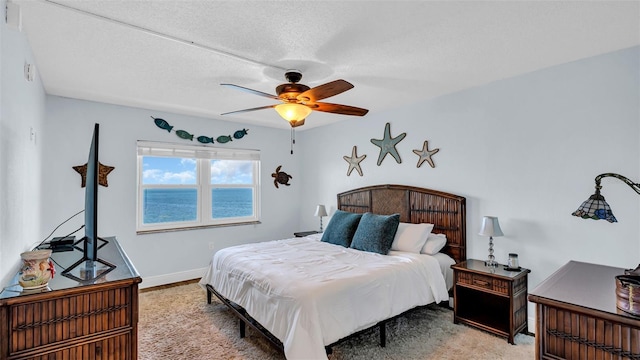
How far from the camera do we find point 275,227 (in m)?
5.55

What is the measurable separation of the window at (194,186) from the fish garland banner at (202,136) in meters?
0.13

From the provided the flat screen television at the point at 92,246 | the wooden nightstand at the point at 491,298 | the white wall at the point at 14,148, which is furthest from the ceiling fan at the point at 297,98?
the wooden nightstand at the point at 491,298

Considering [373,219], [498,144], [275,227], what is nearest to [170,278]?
[275,227]

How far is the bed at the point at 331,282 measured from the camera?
2193 mm

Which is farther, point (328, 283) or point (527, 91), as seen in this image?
point (527, 91)

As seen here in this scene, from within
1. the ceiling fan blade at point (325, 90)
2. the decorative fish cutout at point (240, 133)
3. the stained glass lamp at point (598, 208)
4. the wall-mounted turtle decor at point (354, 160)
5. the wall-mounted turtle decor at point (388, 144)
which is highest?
the decorative fish cutout at point (240, 133)

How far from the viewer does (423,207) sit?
12.3ft

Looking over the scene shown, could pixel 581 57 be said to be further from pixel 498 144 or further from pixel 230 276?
pixel 230 276

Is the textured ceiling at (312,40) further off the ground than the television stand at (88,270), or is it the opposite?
the textured ceiling at (312,40)

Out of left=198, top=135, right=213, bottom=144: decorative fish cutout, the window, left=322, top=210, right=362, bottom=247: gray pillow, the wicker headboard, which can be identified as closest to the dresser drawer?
left=322, top=210, right=362, bottom=247: gray pillow

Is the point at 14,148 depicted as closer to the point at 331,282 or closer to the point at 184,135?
the point at 331,282

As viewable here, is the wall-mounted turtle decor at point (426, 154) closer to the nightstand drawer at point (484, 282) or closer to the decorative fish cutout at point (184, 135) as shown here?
the nightstand drawer at point (484, 282)

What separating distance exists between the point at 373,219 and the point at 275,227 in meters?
2.46

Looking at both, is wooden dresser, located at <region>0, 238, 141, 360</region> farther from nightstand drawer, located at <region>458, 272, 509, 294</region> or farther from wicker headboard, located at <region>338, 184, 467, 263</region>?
wicker headboard, located at <region>338, 184, 467, 263</region>
